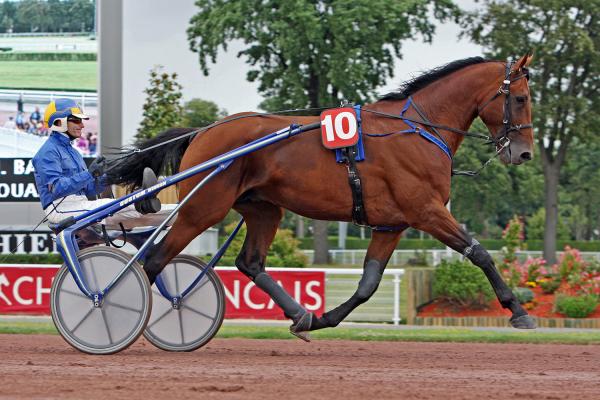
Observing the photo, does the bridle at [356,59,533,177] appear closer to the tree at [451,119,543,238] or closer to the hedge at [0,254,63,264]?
the hedge at [0,254,63,264]

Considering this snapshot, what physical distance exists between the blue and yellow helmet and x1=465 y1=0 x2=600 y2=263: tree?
2247 centimetres

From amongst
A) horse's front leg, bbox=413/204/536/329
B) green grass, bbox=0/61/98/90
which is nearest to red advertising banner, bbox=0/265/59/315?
green grass, bbox=0/61/98/90

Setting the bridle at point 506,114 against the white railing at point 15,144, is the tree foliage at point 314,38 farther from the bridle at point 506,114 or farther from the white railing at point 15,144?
the bridle at point 506,114

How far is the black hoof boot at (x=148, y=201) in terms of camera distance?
7.21m

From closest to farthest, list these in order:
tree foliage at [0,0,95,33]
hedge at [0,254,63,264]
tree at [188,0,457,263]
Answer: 1. tree foliage at [0,0,95,33]
2. hedge at [0,254,63,264]
3. tree at [188,0,457,263]

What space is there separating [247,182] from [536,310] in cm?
689

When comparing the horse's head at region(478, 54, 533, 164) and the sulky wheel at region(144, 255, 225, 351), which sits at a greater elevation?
the horse's head at region(478, 54, 533, 164)

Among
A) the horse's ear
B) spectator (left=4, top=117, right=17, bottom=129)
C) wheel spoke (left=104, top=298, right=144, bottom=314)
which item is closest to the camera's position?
wheel spoke (left=104, top=298, right=144, bottom=314)

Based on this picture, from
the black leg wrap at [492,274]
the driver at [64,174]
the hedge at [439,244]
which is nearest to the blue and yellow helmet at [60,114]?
the driver at [64,174]

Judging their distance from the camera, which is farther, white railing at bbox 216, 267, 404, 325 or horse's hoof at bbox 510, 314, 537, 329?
white railing at bbox 216, 267, 404, 325

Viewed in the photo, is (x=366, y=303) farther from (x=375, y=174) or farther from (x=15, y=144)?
(x=375, y=174)

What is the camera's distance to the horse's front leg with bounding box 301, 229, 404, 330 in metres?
7.27

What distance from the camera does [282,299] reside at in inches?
293

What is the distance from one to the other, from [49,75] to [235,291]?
3880mm
